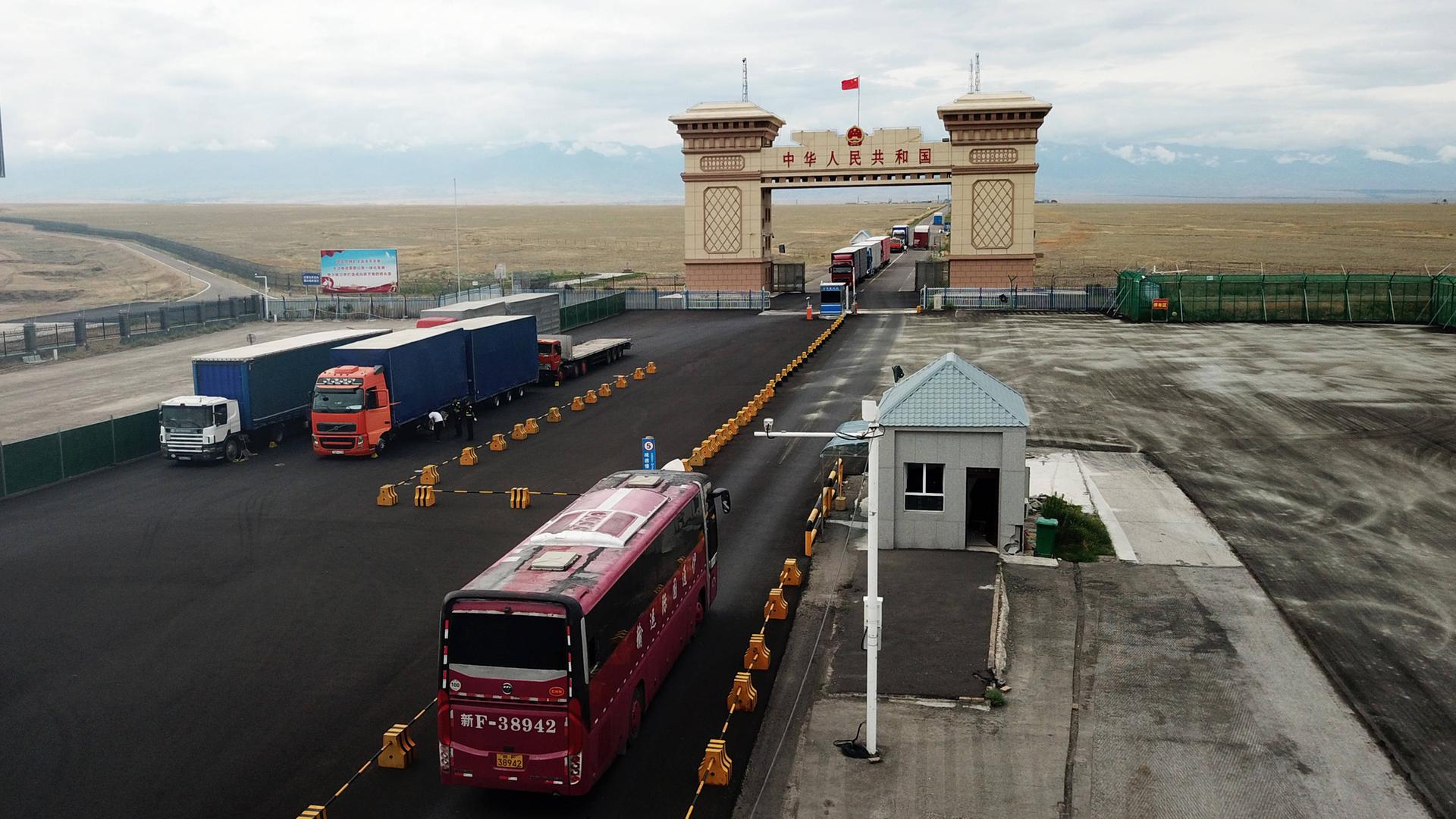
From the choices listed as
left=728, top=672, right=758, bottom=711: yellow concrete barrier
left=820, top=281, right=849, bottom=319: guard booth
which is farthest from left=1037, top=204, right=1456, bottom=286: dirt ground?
left=728, top=672, right=758, bottom=711: yellow concrete barrier

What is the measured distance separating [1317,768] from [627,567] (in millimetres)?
10767

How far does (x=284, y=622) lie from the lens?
917 inches

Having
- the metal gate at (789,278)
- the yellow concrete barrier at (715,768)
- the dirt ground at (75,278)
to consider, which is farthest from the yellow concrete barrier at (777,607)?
the dirt ground at (75,278)

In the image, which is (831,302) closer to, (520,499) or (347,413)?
(347,413)

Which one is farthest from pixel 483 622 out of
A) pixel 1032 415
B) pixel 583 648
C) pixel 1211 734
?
pixel 1032 415

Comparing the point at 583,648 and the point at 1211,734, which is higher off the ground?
the point at 583,648

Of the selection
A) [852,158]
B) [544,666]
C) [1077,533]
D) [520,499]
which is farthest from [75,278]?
[544,666]

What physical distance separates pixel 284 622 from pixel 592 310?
5770 cm

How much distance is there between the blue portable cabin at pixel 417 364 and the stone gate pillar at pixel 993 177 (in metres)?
45.3

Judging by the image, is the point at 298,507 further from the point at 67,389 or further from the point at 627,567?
the point at 67,389

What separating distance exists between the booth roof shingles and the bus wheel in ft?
33.6

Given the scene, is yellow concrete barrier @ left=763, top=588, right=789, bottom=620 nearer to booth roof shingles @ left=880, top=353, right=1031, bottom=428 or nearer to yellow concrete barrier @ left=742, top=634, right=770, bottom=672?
yellow concrete barrier @ left=742, top=634, right=770, bottom=672

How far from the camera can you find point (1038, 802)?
15.7m

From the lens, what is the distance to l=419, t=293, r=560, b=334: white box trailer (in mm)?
58406
